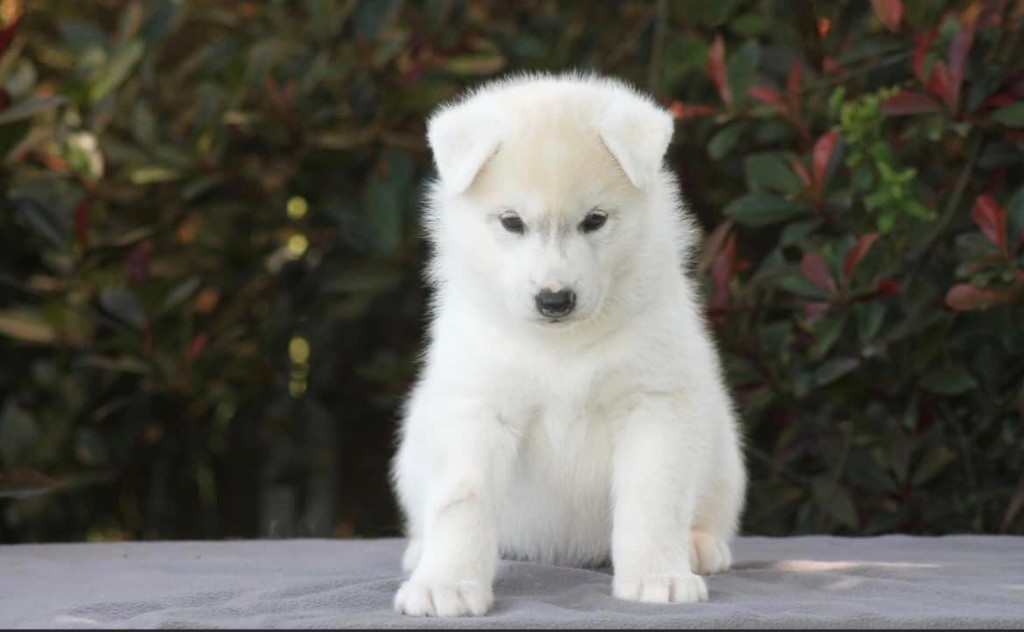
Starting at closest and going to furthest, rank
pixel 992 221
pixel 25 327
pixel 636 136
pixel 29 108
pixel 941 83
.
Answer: pixel 636 136 → pixel 992 221 → pixel 941 83 → pixel 29 108 → pixel 25 327

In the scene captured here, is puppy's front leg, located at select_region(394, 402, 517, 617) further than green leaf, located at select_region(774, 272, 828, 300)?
No

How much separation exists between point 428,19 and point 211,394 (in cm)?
150

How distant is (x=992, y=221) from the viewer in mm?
3984

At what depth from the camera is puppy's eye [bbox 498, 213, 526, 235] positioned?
304 centimetres

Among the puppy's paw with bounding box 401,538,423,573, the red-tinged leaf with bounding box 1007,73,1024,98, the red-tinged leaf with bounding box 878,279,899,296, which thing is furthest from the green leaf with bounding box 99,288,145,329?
the red-tinged leaf with bounding box 1007,73,1024,98

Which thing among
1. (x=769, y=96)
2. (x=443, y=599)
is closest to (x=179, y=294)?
(x=769, y=96)

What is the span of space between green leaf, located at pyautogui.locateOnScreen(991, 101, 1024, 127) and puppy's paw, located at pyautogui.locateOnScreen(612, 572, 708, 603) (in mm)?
1806

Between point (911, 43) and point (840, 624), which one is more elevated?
point (911, 43)

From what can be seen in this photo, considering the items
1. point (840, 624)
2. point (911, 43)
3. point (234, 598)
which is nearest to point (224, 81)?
point (911, 43)

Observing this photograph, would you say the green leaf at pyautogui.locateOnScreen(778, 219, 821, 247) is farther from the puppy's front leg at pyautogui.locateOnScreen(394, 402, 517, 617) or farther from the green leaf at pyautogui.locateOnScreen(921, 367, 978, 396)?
the puppy's front leg at pyautogui.locateOnScreen(394, 402, 517, 617)

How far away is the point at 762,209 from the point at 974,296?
0.66 meters

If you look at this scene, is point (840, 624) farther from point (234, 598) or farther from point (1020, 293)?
point (1020, 293)

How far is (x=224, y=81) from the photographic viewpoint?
5.27 metres

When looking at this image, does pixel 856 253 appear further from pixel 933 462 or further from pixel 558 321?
pixel 558 321
